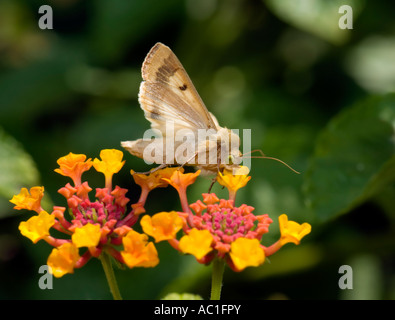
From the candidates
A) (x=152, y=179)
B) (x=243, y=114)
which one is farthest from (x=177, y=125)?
(x=243, y=114)

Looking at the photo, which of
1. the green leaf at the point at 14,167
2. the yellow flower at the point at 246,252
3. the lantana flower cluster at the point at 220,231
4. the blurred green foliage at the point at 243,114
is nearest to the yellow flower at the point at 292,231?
the lantana flower cluster at the point at 220,231

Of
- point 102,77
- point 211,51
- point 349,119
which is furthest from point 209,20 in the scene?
point 349,119

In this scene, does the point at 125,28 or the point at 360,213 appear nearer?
the point at 360,213

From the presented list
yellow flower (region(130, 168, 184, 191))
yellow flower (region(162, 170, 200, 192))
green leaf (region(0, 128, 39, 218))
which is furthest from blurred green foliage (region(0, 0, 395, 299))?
yellow flower (region(162, 170, 200, 192))

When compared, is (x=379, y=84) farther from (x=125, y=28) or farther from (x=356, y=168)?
(x=125, y=28)

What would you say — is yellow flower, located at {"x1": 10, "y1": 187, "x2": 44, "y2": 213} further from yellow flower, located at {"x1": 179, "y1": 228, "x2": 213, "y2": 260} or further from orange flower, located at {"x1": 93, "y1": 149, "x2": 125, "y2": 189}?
yellow flower, located at {"x1": 179, "y1": 228, "x2": 213, "y2": 260}
